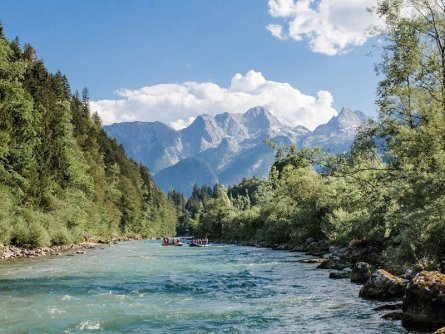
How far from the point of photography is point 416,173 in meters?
21.3

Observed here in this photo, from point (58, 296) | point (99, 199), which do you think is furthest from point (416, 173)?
point (99, 199)

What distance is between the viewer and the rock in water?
13.8 metres

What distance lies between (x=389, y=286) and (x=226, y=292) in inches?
310

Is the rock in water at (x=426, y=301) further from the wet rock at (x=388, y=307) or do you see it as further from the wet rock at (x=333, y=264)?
the wet rock at (x=333, y=264)

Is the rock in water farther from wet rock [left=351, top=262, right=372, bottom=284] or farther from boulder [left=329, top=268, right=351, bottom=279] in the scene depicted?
boulder [left=329, top=268, right=351, bottom=279]

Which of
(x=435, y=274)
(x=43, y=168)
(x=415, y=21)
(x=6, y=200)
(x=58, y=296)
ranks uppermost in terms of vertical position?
(x=415, y=21)

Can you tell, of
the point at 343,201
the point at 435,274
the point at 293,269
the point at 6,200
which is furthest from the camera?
the point at 343,201

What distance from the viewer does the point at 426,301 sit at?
45.9 feet

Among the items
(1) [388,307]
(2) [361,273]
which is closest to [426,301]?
(1) [388,307]

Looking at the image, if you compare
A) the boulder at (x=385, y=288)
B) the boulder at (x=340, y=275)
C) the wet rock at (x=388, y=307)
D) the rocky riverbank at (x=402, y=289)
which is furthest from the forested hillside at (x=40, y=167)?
the wet rock at (x=388, y=307)

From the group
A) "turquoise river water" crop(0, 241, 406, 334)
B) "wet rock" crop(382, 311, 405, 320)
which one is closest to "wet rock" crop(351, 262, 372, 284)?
"turquoise river water" crop(0, 241, 406, 334)

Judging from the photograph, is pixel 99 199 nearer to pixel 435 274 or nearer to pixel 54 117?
pixel 54 117

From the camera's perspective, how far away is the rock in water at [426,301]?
13805mm

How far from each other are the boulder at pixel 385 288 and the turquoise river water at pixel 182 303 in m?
0.68
